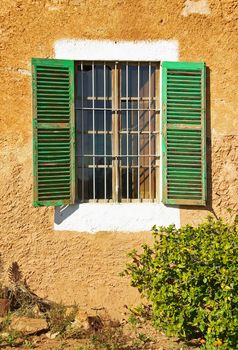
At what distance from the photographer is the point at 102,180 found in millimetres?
5535

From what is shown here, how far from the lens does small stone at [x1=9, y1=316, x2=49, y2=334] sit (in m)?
4.68

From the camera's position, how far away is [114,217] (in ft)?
17.7

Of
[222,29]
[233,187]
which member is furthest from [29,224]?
[222,29]

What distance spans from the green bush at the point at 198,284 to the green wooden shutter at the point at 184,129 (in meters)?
0.57

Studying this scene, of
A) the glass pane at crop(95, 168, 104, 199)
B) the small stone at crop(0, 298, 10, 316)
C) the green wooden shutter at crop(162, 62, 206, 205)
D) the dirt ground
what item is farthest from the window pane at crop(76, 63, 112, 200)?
the dirt ground

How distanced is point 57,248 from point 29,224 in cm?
36

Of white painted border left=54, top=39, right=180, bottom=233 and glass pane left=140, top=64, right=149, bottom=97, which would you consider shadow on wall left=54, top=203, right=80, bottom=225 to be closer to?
white painted border left=54, top=39, right=180, bottom=233

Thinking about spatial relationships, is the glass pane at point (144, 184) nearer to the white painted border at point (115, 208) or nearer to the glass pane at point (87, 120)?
the white painted border at point (115, 208)

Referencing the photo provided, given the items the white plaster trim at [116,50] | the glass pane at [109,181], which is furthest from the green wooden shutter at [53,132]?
the glass pane at [109,181]

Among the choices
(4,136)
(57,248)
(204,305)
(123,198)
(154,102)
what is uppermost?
(154,102)

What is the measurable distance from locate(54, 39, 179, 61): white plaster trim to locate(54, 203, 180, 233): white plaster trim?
4.82 feet

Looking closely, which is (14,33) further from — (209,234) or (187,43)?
(209,234)

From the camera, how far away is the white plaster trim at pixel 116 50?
5320mm

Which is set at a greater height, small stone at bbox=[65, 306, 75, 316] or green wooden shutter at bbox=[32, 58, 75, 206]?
green wooden shutter at bbox=[32, 58, 75, 206]
